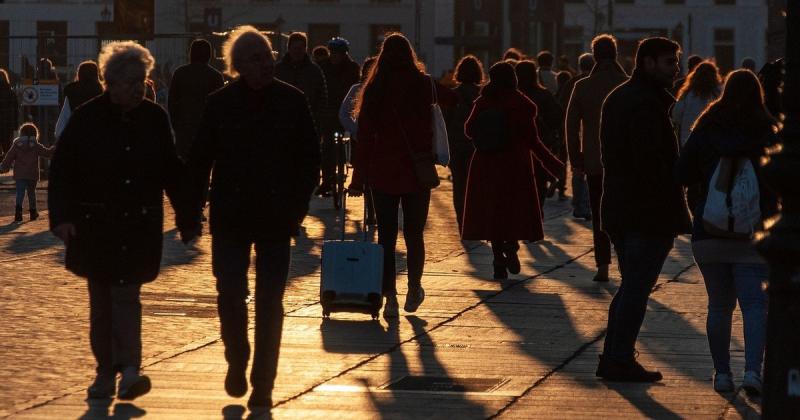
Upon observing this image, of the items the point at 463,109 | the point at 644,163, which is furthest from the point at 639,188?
the point at 463,109

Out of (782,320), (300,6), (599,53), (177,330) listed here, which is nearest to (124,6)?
(599,53)

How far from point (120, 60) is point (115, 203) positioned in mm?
630

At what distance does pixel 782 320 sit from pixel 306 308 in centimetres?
627

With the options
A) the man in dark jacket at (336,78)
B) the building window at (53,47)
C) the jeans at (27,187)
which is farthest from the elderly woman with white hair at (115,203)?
the building window at (53,47)

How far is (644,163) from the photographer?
8.89 metres

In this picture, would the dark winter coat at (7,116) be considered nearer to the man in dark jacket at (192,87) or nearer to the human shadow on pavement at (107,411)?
the man in dark jacket at (192,87)

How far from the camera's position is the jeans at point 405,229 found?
1149cm

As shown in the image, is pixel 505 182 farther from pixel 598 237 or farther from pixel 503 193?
pixel 598 237

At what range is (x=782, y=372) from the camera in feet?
19.2

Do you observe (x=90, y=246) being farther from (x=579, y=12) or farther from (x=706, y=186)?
(x=579, y=12)

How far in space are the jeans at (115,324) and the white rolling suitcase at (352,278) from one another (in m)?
3.00

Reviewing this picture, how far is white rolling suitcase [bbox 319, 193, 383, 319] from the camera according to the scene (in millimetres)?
11281

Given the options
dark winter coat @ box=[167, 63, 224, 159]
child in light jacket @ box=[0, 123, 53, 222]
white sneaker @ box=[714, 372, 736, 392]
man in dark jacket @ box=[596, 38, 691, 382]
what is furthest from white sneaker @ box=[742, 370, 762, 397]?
child in light jacket @ box=[0, 123, 53, 222]

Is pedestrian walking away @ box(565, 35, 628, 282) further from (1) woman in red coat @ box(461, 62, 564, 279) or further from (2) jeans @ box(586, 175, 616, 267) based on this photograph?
(1) woman in red coat @ box(461, 62, 564, 279)
